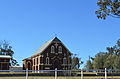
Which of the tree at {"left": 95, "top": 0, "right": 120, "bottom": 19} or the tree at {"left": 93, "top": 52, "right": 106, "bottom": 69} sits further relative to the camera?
the tree at {"left": 93, "top": 52, "right": 106, "bottom": 69}

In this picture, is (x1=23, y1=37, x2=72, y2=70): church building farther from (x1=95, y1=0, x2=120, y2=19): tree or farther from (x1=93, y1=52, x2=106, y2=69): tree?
(x1=95, y1=0, x2=120, y2=19): tree

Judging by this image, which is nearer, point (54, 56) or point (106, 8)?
point (106, 8)

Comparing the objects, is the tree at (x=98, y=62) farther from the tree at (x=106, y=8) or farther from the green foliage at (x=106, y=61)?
the tree at (x=106, y=8)

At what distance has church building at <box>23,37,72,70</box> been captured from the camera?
3351 inches

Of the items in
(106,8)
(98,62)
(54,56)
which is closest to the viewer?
A: (106,8)

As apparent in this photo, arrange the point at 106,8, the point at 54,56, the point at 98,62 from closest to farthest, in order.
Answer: the point at 106,8 → the point at 54,56 → the point at 98,62

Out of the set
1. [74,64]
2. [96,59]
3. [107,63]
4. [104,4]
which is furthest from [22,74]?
[96,59]

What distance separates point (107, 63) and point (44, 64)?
18.4 m

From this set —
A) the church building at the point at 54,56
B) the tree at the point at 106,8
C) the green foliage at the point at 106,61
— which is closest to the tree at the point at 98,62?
the green foliage at the point at 106,61

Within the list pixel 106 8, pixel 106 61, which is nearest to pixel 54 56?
pixel 106 61

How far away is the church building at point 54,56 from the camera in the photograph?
85.1 m

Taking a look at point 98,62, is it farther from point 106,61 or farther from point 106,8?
point 106,8

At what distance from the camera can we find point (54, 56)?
3415 inches

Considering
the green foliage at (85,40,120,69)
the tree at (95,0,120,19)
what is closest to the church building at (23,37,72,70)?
the green foliage at (85,40,120,69)
